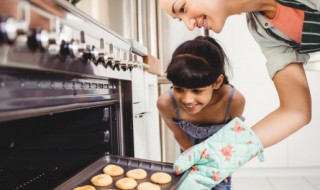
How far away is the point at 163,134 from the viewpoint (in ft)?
8.38

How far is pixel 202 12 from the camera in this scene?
3.17ft

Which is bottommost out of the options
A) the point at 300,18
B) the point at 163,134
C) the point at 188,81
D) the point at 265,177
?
the point at 265,177

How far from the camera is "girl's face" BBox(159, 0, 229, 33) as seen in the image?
0.96 metres

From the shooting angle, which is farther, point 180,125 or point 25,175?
point 180,125

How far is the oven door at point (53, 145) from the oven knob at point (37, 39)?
0.26m

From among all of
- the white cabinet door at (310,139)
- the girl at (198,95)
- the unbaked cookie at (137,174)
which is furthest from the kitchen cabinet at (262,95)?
the unbaked cookie at (137,174)

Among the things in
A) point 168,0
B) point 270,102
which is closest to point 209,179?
point 168,0

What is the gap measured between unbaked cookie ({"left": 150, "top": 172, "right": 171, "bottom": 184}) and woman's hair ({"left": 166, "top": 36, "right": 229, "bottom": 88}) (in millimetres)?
534

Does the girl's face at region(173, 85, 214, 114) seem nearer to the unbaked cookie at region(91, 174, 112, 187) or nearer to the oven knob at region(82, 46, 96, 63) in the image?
the unbaked cookie at region(91, 174, 112, 187)

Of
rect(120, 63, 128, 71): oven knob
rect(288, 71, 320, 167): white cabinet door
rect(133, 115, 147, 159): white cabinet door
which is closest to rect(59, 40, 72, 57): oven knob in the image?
rect(120, 63, 128, 71): oven knob

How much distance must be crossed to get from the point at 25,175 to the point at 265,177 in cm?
256

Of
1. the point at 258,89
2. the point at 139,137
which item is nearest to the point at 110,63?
the point at 139,137

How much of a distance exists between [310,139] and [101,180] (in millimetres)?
2473

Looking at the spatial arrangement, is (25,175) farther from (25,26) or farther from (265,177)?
(265,177)
